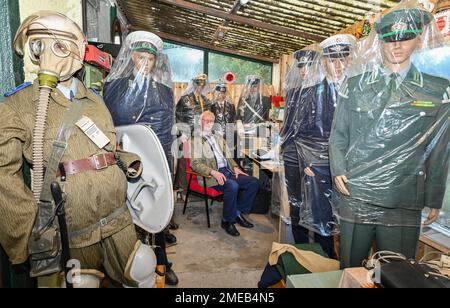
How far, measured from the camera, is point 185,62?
799 centimetres

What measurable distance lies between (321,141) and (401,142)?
2.58 feet

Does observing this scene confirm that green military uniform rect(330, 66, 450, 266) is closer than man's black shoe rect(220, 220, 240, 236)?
Yes

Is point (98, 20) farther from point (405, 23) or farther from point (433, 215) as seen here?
point (433, 215)

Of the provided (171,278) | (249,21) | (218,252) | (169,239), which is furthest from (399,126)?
(249,21)

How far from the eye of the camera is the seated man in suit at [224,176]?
3.16m

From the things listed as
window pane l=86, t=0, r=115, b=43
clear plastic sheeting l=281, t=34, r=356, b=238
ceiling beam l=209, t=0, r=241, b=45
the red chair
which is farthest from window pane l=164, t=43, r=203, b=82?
clear plastic sheeting l=281, t=34, r=356, b=238

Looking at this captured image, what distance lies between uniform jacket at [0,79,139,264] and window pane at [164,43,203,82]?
22.9ft

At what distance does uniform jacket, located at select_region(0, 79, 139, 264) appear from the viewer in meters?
1.03

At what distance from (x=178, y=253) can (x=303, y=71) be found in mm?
2063

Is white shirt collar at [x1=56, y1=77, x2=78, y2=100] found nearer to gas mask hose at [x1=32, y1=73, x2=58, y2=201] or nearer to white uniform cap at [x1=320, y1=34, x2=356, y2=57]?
gas mask hose at [x1=32, y1=73, x2=58, y2=201]

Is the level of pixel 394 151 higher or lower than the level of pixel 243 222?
higher

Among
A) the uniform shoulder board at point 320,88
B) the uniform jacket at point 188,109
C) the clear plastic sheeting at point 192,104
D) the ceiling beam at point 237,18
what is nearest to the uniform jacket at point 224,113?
the clear plastic sheeting at point 192,104
